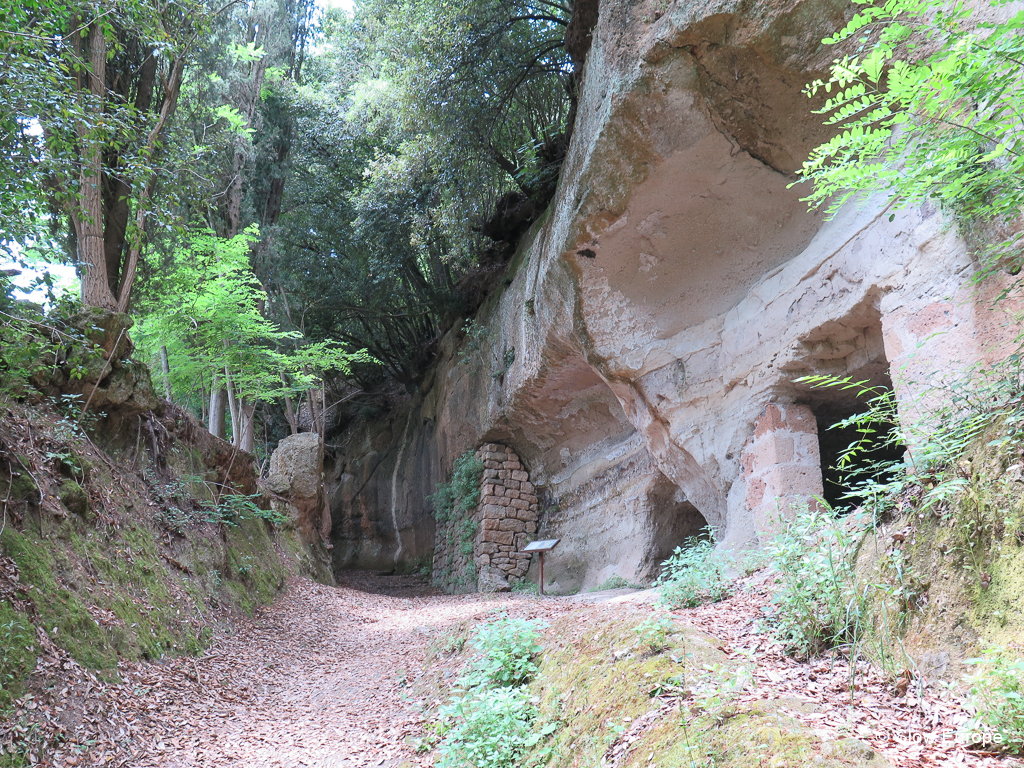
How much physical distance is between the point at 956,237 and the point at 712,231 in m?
2.77

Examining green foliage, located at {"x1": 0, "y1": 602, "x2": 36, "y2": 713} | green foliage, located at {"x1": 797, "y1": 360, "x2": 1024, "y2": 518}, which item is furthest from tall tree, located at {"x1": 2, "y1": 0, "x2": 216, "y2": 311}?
green foliage, located at {"x1": 797, "y1": 360, "x2": 1024, "y2": 518}

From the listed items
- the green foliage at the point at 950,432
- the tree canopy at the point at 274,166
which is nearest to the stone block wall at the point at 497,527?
the tree canopy at the point at 274,166

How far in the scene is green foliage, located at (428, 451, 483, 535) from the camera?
12.9 metres

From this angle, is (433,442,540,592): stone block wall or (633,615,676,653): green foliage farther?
(433,442,540,592): stone block wall

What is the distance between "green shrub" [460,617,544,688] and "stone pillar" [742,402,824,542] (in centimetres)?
255

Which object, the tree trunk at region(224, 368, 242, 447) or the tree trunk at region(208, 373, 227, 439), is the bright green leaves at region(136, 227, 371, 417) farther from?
the tree trunk at region(208, 373, 227, 439)

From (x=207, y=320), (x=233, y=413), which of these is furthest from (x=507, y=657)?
(x=233, y=413)

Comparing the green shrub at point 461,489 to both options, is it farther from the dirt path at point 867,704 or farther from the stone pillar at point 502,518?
the dirt path at point 867,704

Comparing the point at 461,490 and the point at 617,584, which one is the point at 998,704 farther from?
the point at 461,490

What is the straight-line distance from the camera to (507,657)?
425 centimetres

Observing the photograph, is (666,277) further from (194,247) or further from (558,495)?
(194,247)

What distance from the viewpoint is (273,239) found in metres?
14.0

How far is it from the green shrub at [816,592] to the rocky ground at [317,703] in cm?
14

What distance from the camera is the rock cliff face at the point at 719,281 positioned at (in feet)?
16.3
